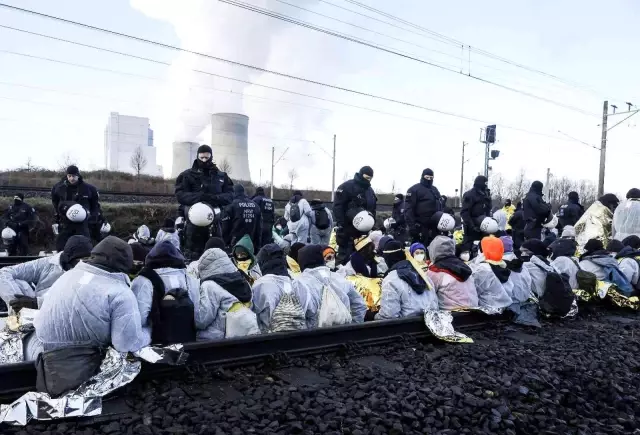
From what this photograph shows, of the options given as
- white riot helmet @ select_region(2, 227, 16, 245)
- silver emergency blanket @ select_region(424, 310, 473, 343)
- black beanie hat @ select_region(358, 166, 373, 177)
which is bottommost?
silver emergency blanket @ select_region(424, 310, 473, 343)

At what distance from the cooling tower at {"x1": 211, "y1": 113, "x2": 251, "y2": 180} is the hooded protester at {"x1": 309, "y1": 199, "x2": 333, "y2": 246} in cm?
3507

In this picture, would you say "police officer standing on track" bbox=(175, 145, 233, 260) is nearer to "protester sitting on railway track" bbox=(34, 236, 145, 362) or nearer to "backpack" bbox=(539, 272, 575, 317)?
"protester sitting on railway track" bbox=(34, 236, 145, 362)

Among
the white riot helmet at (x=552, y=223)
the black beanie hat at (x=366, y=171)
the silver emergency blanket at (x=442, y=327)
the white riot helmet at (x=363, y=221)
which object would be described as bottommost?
the silver emergency blanket at (x=442, y=327)

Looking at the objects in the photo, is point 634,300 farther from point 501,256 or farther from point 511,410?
Answer: point 511,410

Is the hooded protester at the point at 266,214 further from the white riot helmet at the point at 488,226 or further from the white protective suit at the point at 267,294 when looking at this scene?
the white protective suit at the point at 267,294

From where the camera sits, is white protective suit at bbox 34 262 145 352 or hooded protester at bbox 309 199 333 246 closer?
white protective suit at bbox 34 262 145 352

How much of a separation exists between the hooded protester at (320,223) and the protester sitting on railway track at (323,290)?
732 cm

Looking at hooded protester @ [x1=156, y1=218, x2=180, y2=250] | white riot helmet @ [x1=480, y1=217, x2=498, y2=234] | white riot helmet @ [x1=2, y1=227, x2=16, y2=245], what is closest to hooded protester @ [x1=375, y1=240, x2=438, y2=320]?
white riot helmet @ [x1=480, y1=217, x2=498, y2=234]

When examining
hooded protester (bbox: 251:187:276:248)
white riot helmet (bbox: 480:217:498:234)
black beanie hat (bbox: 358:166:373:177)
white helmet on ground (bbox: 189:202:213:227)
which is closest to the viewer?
white helmet on ground (bbox: 189:202:213:227)

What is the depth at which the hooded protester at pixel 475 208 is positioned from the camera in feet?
35.5

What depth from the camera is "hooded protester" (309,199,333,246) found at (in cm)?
1356

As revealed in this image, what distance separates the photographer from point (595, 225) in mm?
12734

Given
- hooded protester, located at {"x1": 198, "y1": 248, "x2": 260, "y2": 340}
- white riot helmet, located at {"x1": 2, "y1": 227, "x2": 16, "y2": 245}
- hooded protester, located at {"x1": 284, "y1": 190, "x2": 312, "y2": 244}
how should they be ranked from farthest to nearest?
1. white riot helmet, located at {"x1": 2, "y1": 227, "x2": 16, "y2": 245}
2. hooded protester, located at {"x1": 284, "y1": 190, "x2": 312, "y2": 244}
3. hooded protester, located at {"x1": 198, "y1": 248, "x2": 260, "y2": 340}

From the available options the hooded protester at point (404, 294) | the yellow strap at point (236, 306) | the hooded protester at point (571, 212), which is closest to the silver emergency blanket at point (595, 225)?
the hooded protester at point (571, 212)
